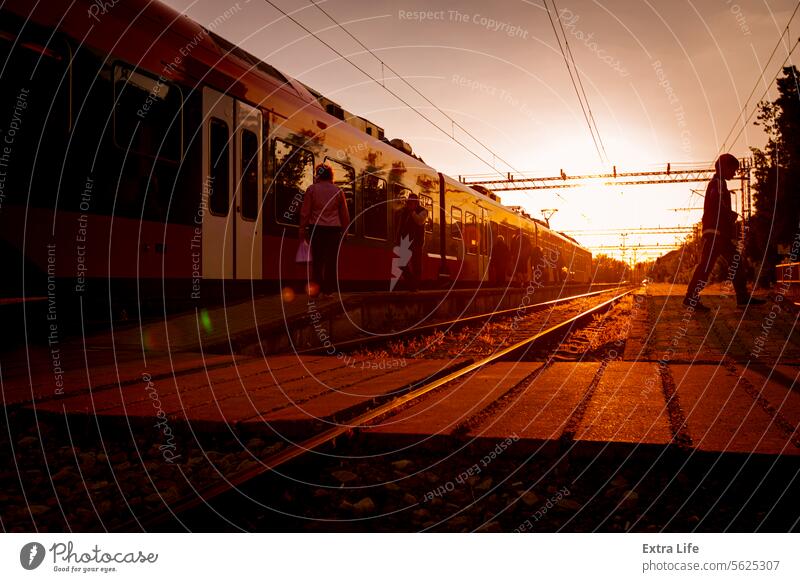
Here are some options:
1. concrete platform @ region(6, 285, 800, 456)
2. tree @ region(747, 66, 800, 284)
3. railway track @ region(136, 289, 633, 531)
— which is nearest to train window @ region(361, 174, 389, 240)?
Answer: concrete platform @ region(6, 285, 800, 456)

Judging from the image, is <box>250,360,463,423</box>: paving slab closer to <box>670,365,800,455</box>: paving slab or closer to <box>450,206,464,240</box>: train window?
<box>670,365,800,455</box>: paving slab

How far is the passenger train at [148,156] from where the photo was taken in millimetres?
5676

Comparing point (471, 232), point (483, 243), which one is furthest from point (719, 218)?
point (483, 243)


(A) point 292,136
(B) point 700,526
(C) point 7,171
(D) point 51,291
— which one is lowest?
(B) point 700,526

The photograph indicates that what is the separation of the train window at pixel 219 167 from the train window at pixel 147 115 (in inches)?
22.7

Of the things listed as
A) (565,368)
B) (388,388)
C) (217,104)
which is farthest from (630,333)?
(217,104)

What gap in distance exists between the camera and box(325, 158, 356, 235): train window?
34.7 ft

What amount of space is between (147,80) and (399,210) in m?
6.86

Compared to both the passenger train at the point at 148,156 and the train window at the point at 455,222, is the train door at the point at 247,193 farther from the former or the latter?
the train window at the point at 455,222

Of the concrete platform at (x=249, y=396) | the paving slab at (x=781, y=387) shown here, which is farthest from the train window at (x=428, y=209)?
the paving slab at (x=781, y=387)

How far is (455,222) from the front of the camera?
17.0 meters

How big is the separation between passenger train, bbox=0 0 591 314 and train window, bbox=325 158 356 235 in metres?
0.04

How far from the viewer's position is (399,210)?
13.1 m

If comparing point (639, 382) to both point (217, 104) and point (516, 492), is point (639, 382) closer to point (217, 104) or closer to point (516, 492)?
point (516, 492)
